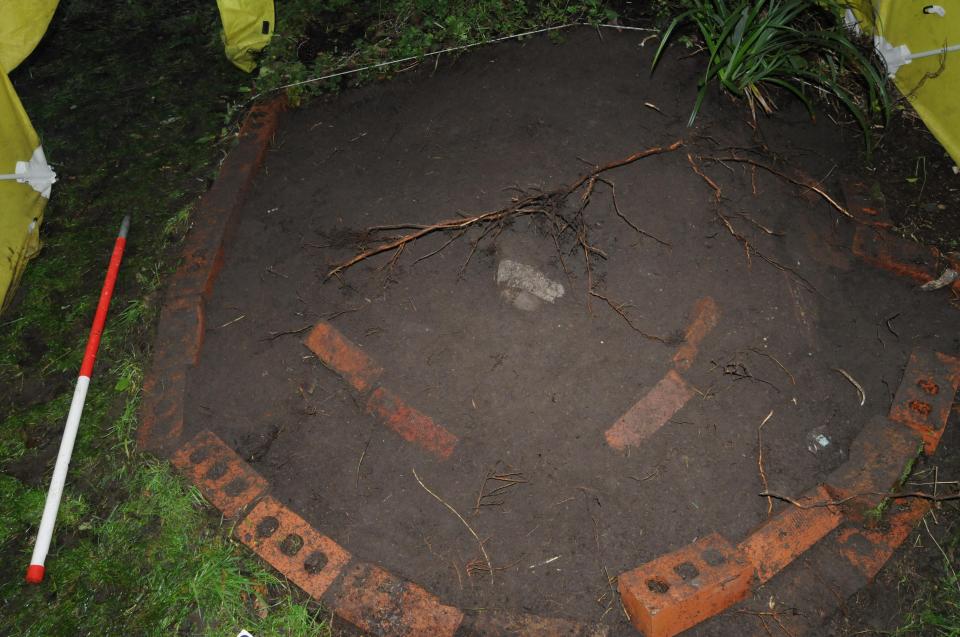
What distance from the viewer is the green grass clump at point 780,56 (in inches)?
115

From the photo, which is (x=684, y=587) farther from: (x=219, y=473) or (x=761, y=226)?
(x=219, y=473)

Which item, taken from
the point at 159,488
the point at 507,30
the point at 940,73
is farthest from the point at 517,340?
the point at 940,73

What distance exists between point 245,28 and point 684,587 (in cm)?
357

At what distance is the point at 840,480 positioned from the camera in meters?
2.28

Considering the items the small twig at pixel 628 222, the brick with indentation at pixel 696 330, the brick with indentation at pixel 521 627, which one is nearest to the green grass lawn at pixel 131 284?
the brick with indentation at pixel 521 627

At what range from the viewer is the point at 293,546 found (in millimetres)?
2287

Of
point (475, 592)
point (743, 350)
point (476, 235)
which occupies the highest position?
point (476, 235)

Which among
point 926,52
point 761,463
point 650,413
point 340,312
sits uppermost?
point 926,52

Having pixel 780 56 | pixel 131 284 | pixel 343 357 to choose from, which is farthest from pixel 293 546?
pixel 780 56

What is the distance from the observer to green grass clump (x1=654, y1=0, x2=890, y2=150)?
292cm

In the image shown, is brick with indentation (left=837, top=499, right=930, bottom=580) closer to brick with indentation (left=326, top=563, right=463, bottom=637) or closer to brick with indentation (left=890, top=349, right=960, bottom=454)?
brick with indentation (left=890, top=349, right=960, bottom=454)

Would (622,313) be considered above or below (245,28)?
below

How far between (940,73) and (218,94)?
3.74 m

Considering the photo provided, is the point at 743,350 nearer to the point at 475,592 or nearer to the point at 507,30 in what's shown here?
the point at 475,592
